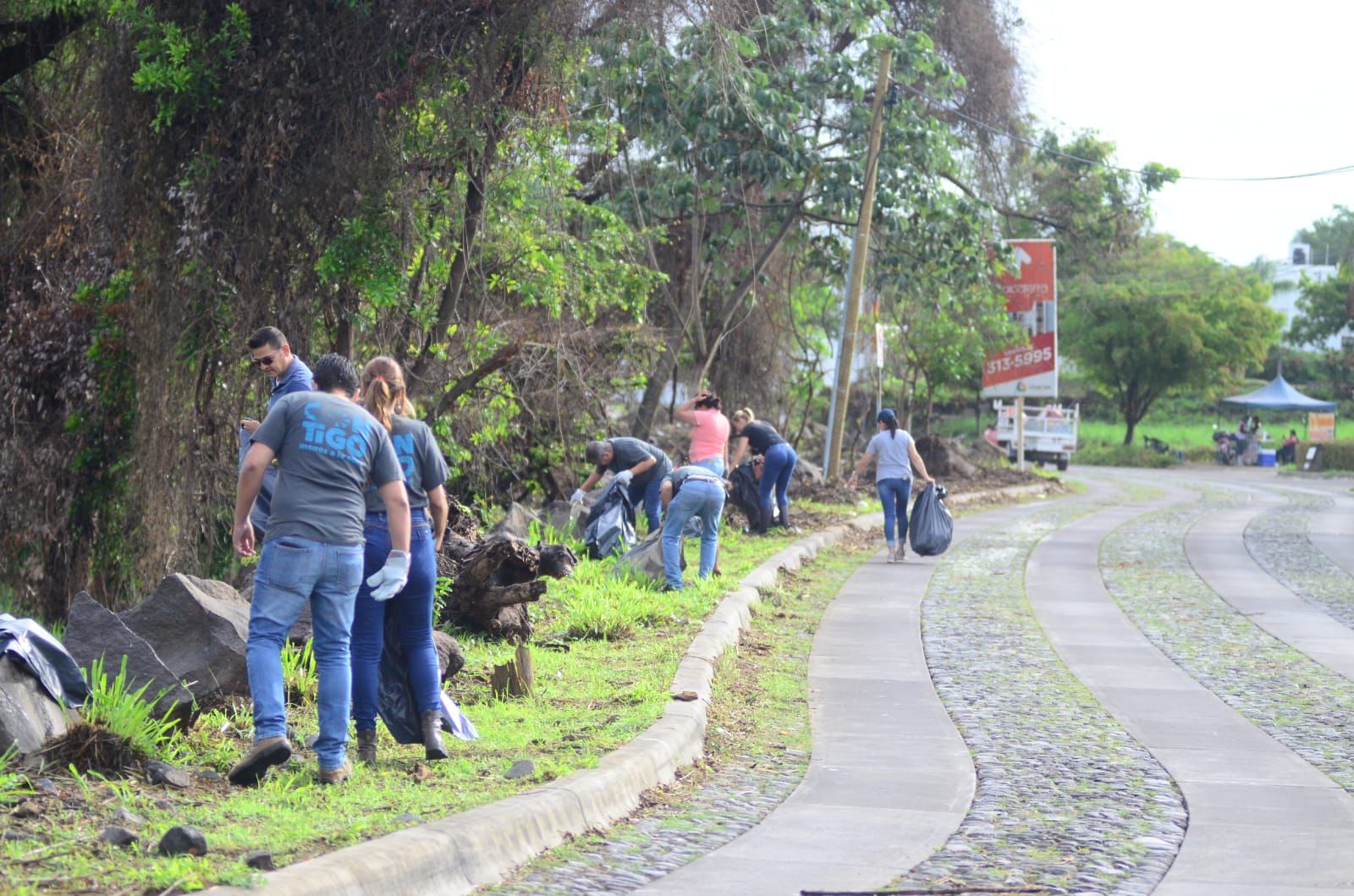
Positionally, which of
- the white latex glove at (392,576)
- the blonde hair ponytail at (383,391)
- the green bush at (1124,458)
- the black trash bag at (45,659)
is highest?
the blonde hair ponytail at (383,391)

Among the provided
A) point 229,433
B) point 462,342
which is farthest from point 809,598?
point 229,433

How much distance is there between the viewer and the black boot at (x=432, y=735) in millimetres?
6488

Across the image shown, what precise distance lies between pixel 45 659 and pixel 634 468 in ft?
27.7

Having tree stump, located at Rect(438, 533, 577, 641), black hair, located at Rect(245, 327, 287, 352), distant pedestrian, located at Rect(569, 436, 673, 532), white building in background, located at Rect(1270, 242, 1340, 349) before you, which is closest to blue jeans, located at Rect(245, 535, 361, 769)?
black hair, located at Rect(245, 327, 287, 352)

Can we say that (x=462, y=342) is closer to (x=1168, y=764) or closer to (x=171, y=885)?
(x=1168, y=764)

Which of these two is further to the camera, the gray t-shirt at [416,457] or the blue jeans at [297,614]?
the gray t-shirt at [416,457]

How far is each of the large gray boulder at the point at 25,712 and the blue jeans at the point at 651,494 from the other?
890 centimetres

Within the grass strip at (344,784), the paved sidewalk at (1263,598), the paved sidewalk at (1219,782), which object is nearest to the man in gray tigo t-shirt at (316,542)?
the grass strip at (344,784)

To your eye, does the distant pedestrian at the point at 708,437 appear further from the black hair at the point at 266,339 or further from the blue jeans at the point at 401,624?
the blue jeans at the point at 401,624

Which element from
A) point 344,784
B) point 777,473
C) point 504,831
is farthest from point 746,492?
point 504,831

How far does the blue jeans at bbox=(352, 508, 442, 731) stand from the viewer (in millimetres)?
6547

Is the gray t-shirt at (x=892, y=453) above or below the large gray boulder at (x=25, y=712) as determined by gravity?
above

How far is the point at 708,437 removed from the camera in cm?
1348

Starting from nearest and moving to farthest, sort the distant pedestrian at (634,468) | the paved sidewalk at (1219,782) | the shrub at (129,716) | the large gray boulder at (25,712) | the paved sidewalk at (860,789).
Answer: the paved sidewalk at (860,789) → the paved sidewalk at (1219,782) → the large gray boulder at (25,712) → the shrub at (129,716) → the distant pedestrian at (634,468)
